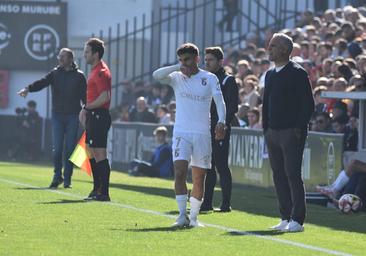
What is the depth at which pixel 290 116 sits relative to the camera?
13844mm

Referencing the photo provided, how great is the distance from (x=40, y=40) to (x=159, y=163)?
576 inches

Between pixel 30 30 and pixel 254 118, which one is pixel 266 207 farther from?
pixel 30 30

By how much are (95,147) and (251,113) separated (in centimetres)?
747

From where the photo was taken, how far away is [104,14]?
4138 centimetres

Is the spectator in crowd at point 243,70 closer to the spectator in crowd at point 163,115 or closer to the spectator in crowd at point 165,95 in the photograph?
the spectator in crowd at point 163,115

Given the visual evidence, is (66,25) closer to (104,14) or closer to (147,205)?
(104,14)

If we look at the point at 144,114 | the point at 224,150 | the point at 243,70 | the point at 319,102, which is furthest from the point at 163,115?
the point at 224,150

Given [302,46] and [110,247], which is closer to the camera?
[110,247]

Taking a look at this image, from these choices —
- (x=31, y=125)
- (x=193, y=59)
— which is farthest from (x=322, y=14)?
(x=193, y=59)

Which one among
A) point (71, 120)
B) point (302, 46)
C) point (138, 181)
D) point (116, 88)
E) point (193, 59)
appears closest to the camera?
point (193, 59)

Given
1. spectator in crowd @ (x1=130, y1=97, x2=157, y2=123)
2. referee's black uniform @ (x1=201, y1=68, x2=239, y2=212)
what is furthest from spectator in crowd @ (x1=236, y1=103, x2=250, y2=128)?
referee's black uniform @ (x1=201, y1=68, x2=239, y2=212)

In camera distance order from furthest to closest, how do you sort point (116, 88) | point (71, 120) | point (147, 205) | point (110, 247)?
point (116, 88) → point (71, 120) → point (147, 205) → point (110, 247)

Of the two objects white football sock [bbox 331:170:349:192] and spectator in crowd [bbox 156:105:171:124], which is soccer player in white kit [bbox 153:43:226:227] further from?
spectator in crowd [bbox 156:105:171:124]

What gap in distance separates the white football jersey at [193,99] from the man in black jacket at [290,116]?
674mm
